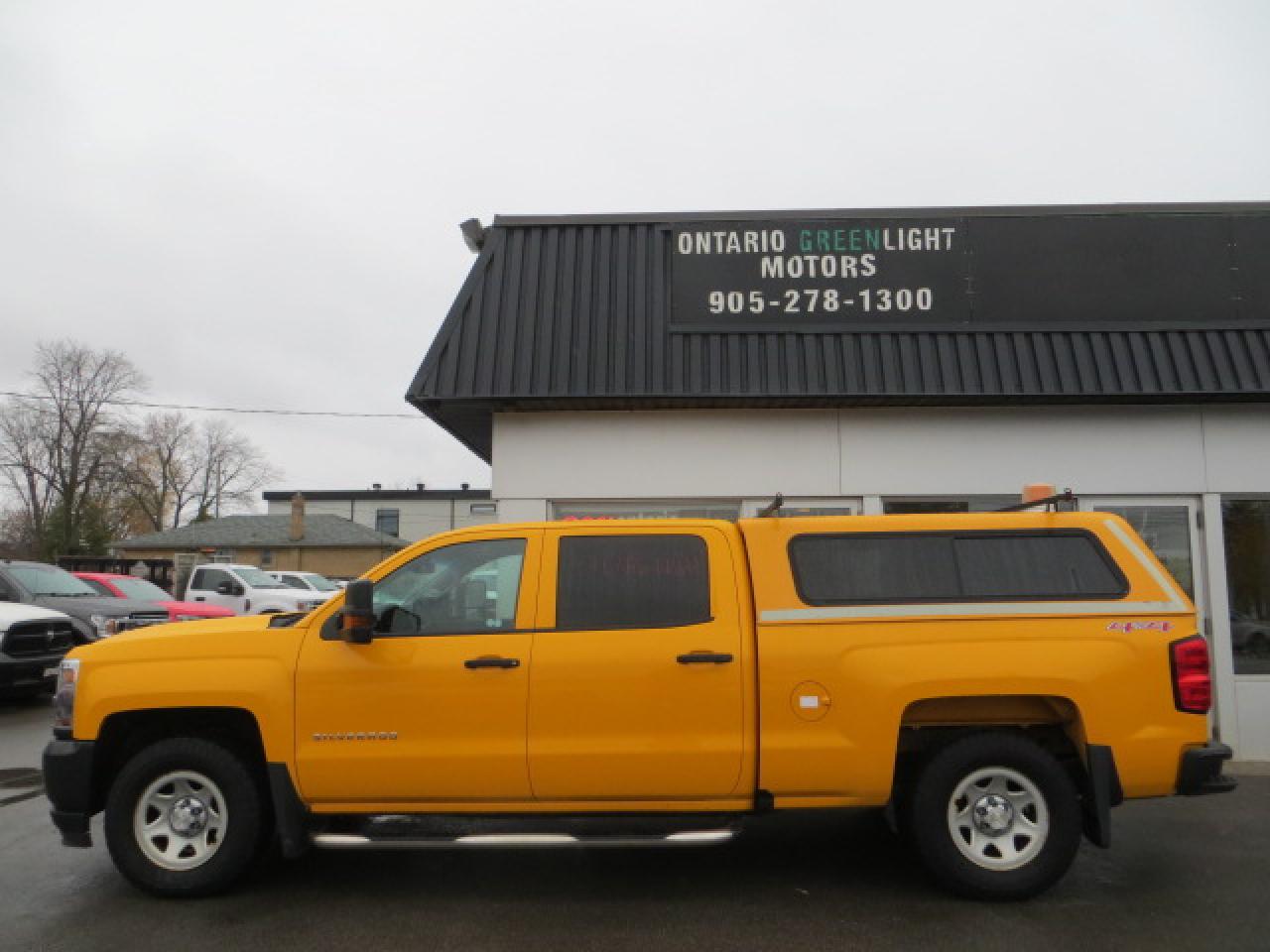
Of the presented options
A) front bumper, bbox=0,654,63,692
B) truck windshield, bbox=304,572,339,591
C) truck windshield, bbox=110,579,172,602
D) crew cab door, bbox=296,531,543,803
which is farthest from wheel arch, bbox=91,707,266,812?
truck windshield, bbox=304,572,339,591

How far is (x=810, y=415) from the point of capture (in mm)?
8805

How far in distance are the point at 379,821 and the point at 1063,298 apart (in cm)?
752

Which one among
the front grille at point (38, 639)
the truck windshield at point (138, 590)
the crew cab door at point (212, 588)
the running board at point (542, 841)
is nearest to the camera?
the running board at point (542, 841)

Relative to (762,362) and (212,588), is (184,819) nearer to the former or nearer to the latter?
(762,362)

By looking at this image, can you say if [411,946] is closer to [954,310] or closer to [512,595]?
[512,595]

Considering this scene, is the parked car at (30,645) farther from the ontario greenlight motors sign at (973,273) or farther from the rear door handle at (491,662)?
the rear door handle at (491,662)

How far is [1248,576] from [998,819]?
544cm

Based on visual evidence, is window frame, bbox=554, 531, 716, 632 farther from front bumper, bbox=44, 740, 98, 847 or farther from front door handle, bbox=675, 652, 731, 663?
front bumper, bbox=44, 740, 98, 847

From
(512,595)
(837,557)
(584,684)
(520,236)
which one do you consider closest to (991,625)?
(837,557)

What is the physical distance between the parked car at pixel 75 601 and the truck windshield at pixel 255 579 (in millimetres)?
8222

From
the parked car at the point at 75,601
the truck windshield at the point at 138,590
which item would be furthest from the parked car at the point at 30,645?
the truck windshield at the point at 138,590

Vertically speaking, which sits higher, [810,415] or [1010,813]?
[810,415]

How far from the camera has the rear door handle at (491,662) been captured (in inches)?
190

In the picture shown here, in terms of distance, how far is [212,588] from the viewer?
74.7 feet
